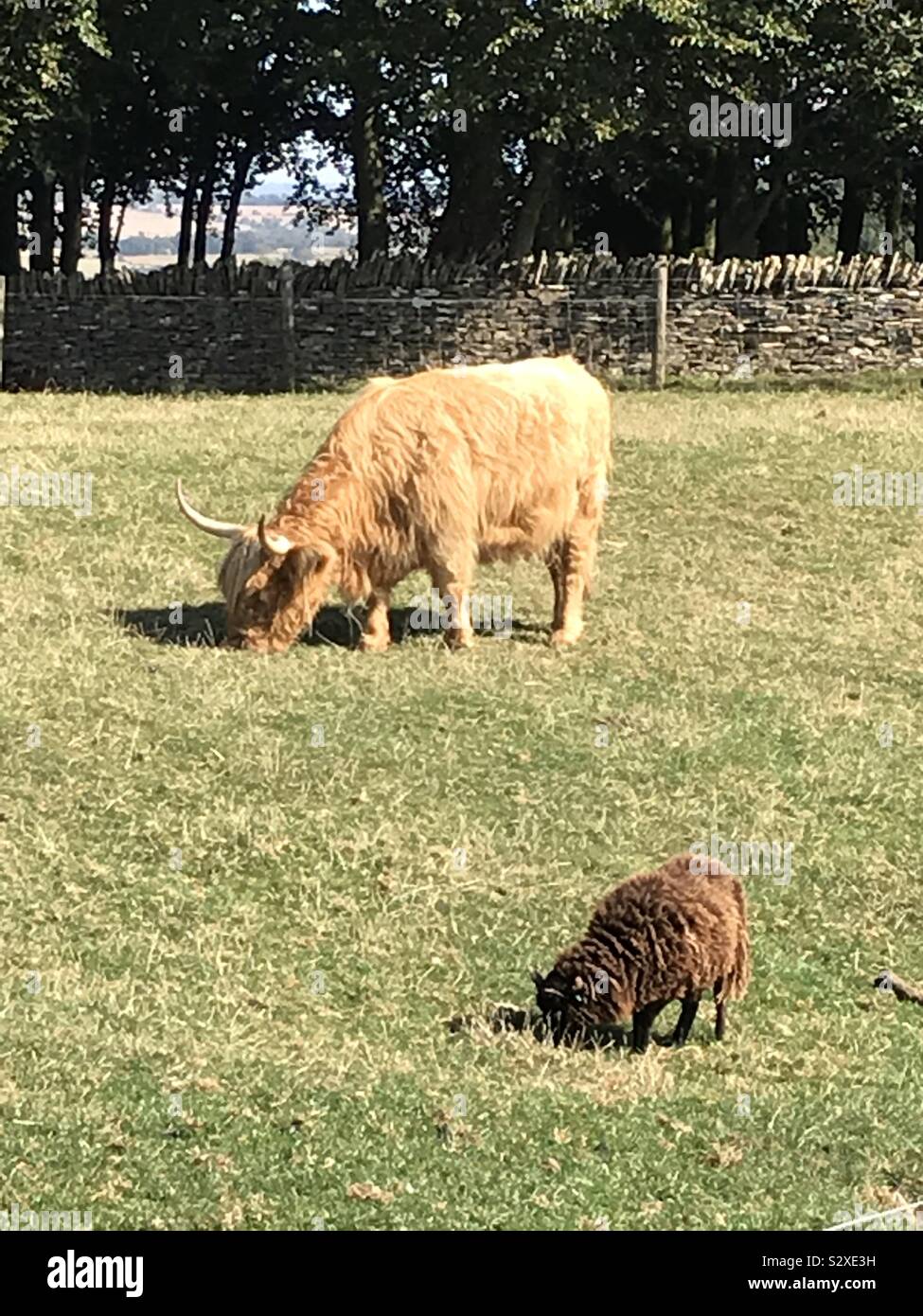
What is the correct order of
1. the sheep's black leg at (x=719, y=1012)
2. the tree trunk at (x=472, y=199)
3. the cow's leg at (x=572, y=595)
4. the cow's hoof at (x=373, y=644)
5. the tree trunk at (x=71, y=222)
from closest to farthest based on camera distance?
the sheep's black leg at (x=719, y=1012), the cow's hoof at (x=373, y=644), the cow's leg at (x=572, y=595), the tree trunk at (x=472, y=199), the tree trunk at (x=71, y=222)

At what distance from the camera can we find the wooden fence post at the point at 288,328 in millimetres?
25234

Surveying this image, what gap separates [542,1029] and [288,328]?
18689 mm

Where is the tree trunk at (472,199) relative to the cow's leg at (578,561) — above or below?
above

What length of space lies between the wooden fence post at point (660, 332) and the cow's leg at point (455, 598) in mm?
12077

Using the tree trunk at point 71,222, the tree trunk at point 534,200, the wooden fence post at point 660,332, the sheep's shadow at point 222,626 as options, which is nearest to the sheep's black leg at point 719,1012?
the sheep's shadow at point 222,626

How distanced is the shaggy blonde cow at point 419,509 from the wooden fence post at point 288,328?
11935 mm

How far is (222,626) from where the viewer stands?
1312cm

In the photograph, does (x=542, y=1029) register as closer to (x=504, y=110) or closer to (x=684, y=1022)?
(x=684, y=1022)

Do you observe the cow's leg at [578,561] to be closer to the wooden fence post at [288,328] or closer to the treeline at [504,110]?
the wooden fence post at [288,328]

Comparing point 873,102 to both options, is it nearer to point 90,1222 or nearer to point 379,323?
point 379,323

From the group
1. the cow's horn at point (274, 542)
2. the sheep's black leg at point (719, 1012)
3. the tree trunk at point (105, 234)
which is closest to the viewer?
the sheep's black leg at point (719, 1012)

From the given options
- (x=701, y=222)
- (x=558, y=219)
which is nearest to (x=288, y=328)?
(x=558, y=219)

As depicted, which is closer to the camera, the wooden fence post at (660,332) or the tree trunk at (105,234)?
the wooden fence post at (660,332)

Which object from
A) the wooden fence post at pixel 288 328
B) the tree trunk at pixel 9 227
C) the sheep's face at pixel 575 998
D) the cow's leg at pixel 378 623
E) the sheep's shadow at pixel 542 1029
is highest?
the tree trunk at pixel 9 227
